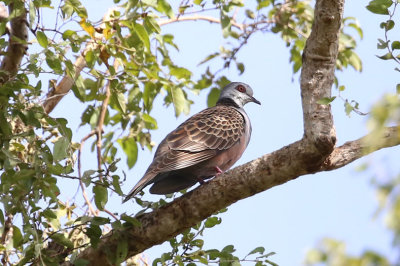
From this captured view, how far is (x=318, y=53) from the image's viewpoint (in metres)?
3.50

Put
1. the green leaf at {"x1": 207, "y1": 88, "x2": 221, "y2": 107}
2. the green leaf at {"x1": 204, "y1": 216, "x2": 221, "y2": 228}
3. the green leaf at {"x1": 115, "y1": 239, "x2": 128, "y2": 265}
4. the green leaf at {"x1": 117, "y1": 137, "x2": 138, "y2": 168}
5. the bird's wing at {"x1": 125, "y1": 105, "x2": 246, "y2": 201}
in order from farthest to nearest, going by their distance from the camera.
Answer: the green leaf at {"x1": 207, "y1": 88, "x2": 221, "y2": 107} < the green leaf at {"x1": 117, "y1": 137, "x2": 138, "y2": 168} < the bird's wing at {"x1": 125, "y1": 105, "x2": 246, "y2": 201} < the green leaf at {"x1": 204, "y1": 216, "x2": 221, "y2": 228} < the green leaf at {"x1": 115, "y1": 239, "x2": 128, "y2": 265}

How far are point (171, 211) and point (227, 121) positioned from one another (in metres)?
1.95

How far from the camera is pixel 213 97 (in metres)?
6.64

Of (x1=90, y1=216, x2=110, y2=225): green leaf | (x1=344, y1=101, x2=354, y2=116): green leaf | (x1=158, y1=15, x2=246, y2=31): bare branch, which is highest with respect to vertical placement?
(x1=158, y1=15, x2=246, y2=31): bare branch

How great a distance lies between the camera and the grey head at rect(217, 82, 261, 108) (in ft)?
21.7

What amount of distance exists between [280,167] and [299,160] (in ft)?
0.41

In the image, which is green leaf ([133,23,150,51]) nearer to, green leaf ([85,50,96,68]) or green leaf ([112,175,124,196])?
green leaf ([85,50,96,68])

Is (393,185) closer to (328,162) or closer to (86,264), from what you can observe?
(328,162)

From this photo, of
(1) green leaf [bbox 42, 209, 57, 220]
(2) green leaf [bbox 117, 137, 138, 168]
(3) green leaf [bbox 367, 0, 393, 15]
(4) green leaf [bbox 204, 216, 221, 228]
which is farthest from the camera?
(2) green leaf [bbox 117, 137, 138, 168]

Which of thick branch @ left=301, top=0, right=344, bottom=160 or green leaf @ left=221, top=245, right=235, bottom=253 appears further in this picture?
green leaf @ left=221, top=245, right=235, bottom=253

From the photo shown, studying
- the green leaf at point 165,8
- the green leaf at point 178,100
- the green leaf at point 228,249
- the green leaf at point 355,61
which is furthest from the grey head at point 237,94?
the green leaf at point 228,249

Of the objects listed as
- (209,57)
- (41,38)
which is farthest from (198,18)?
(41,38)

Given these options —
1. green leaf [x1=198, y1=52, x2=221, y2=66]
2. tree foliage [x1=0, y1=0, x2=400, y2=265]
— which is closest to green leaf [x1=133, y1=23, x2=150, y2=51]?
tree foliage [x1=0, y1=0, x2=400, y2=265]

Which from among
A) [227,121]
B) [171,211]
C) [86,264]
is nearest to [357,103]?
[171,211]
